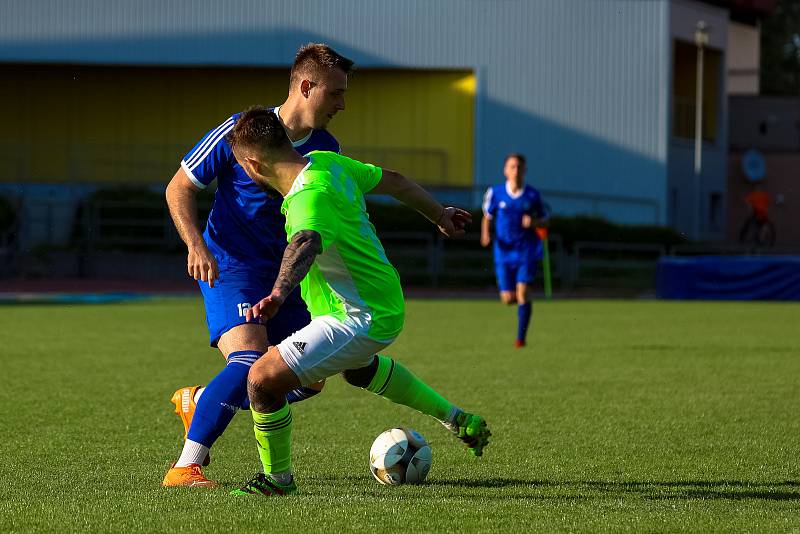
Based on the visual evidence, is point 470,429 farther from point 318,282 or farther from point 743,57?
point 743,57

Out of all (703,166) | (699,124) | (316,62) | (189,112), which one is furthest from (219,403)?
(703,166)

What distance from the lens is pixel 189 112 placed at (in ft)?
129

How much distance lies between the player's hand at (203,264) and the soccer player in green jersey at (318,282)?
463 millimetres

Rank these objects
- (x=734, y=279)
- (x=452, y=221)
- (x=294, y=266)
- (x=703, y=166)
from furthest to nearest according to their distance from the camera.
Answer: (x=703, y=166) < (x=734, y=279) < (x=452, y=221) < (x=294, y=266)

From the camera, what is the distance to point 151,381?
11.3 meters

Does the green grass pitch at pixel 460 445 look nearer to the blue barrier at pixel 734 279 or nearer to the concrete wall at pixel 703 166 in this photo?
the blue barrier at pixel 734 279

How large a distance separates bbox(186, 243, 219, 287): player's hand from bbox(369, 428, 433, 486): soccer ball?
1105mm

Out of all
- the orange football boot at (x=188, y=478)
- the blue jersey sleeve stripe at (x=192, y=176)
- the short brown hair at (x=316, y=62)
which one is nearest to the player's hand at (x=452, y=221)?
the short brown hair at (x=316, y=62)

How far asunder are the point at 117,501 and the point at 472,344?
10.4 m

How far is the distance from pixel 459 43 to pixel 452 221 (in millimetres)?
31700

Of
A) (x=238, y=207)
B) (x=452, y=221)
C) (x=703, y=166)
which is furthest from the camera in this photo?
(x=703, y=166)

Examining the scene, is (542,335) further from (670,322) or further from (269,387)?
(269,387)

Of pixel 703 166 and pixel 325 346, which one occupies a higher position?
pixel 703 166

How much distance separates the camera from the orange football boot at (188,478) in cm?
579
